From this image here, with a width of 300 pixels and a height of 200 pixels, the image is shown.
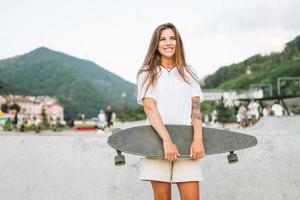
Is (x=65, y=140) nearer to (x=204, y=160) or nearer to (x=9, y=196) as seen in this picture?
(x=9, y=196)

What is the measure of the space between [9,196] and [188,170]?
2189 mm

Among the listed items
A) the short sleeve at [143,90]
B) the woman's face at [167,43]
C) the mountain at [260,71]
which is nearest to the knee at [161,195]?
the short sleeve at [143,90]

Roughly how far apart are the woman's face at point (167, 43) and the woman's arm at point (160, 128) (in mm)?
303

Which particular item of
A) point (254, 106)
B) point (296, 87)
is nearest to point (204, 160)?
point (254, 106)

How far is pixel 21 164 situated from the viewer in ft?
14.6

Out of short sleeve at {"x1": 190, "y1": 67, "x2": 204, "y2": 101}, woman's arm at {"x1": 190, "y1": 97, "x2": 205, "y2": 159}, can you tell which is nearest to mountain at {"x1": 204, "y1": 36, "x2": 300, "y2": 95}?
short sleeve at {"x1": 190, "y1": 67, "x2": 204, "y2": 101}

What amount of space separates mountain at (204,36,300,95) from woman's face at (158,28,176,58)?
4343 inches

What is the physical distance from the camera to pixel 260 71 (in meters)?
148

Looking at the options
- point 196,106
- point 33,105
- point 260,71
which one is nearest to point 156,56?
point 196,106

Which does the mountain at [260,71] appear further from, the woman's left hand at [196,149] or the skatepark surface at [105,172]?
the woman's left hand at [196,149]

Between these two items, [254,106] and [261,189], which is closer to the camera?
[261,189]

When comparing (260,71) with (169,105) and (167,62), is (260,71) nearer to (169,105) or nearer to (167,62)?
(167,62)

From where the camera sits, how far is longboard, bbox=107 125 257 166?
2.81m

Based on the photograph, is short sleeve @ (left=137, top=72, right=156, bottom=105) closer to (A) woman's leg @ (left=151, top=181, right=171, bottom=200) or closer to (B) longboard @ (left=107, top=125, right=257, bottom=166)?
(B) longboard @ (left=107, top=125, right=257, bottom=166)
